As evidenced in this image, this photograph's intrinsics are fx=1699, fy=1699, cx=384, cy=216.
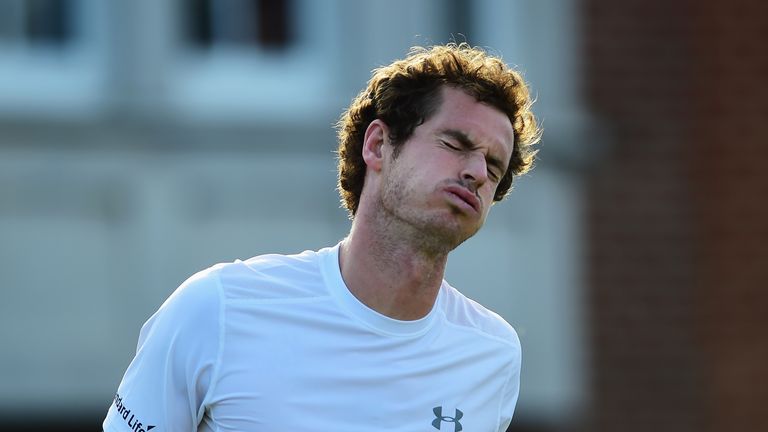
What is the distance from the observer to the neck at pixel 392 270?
14.9 feet

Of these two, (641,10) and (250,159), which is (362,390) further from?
(641,10)

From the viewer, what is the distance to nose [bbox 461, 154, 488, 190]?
14.7 ft

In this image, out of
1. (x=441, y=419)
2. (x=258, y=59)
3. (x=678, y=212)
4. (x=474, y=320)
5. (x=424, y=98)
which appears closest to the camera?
(x=441, y=419)

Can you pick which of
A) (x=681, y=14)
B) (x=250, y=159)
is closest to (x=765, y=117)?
(x=681, y=14)

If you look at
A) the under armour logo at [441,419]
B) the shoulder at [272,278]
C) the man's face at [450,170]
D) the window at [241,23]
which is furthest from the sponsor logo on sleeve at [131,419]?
the window at [241,23]

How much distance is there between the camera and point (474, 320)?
485 centimetres

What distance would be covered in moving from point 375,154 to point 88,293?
583cm

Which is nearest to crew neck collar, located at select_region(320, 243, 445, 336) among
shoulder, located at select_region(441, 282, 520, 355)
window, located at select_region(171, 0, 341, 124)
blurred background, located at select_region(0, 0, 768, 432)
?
shoulder, located at select_region(441, 282, 520, 355)

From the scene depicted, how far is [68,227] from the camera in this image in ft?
33.5

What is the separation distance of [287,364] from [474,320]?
0.67 m

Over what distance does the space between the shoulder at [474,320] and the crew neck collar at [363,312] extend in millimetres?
116

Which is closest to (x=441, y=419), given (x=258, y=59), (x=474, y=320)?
(x=474, y=320)

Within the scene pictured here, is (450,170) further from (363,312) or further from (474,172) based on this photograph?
(363,312)

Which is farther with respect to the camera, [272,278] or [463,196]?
[272,278]
